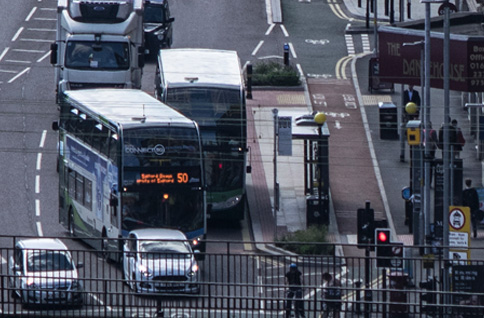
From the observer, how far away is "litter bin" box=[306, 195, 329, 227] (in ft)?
138

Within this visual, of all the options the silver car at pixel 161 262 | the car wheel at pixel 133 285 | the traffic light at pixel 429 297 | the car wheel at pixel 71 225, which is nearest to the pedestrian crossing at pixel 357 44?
the car wheel at pixel 71 225

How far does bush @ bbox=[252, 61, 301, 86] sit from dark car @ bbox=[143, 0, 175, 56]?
3.57m

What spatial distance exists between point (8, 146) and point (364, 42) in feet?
57.4

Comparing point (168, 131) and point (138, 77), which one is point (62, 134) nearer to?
point (168, 131)

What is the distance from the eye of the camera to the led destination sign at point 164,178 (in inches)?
1497

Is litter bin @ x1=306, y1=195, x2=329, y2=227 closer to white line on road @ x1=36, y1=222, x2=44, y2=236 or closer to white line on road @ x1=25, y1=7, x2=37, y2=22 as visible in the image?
white line on road @ x1=36, y1=222, x2=44, y2=236

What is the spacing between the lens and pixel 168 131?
3809 centimetres

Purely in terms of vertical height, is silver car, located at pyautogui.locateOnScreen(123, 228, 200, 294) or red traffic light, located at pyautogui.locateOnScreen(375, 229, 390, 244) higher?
red traffic light, located at pyautogui.locateOnScreen(375, 229, 390, 244)

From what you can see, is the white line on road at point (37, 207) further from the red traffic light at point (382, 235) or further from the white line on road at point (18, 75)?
the red traffic light at point (382, 235)

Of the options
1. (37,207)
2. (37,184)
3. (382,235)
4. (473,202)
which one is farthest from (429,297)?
(37,184)

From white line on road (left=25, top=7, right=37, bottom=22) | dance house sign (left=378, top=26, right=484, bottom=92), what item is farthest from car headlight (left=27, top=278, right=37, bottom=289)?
white line on road (left=25, top=7, right=37, bottom=22)

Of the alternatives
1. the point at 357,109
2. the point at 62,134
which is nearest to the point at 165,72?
the point at 62,134

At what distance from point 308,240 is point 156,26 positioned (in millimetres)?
17922

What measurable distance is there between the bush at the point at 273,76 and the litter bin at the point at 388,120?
6.05 m
